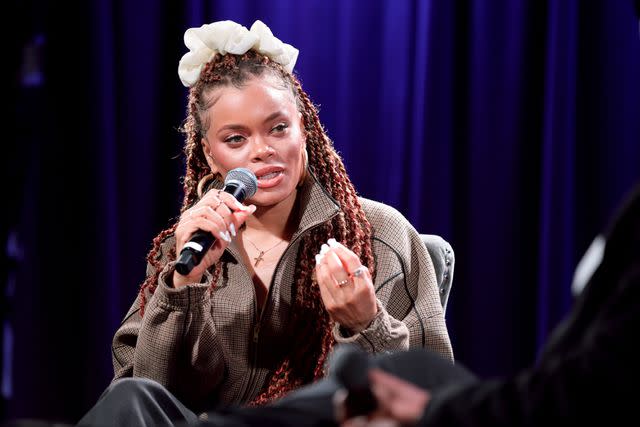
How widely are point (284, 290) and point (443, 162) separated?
1238mm

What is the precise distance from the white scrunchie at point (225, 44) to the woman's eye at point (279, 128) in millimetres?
176

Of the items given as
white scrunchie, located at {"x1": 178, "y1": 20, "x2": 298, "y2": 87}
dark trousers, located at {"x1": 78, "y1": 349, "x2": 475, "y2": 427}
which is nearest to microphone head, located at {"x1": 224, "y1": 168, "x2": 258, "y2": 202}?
white scrunchie, located at {"x1": 178, "y1": 20, "x2": 298, "y2": 87}

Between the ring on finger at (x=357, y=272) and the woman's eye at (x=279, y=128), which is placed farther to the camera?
the woman's eye at (x=279, y=128)

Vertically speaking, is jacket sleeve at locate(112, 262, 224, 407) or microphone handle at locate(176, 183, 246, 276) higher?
microphone handle at locate(176, 183, 246, 276)

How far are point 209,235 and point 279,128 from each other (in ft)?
1.20

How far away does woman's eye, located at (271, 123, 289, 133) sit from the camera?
5.86 feet

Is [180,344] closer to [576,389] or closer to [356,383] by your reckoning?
[356,383]

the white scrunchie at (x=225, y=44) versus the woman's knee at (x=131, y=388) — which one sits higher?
the white scrunchie at (x=225, y=44)

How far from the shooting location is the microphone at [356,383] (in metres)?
0.84

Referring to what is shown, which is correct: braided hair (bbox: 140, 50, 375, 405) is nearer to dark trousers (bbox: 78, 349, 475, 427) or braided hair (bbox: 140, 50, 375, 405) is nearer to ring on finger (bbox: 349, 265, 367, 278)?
ring on finger (bbox: 349, 265, 367, 278)

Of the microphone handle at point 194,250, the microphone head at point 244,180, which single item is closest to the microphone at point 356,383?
the microphone handle at point 194,250

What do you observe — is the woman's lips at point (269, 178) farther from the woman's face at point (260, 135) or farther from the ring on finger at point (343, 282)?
the ring on finger at point (343, 282)

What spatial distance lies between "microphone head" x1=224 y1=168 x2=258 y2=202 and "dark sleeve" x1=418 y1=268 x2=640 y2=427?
93cm

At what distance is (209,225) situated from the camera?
Result: 1.53 metres
